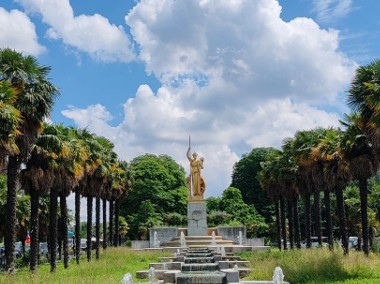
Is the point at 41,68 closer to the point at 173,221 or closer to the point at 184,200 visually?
the point at 173,221

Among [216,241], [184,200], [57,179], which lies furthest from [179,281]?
[184,200]

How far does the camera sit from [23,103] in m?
20.4

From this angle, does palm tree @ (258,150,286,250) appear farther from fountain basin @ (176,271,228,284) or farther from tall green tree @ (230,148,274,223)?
tall green tree @ (230,148,274,223)

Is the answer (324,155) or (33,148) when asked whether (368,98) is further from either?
(33,148)

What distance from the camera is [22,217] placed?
40906 millimetres

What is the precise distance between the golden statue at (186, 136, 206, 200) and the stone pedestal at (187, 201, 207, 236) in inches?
28.5

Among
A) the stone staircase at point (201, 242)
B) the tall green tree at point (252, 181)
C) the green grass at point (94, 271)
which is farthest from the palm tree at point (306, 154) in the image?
the tall green tree at point (252, 181)

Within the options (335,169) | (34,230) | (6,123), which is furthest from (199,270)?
(6,123)

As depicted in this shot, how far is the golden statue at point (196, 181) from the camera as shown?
4534 centimetres

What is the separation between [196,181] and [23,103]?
87.3 ft

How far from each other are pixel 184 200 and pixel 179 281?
175 feet

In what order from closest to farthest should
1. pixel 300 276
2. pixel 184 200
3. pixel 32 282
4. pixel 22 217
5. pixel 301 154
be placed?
pixel 32 282 < pixel 300 276 < pixel 301 154 < pixel 22 217 < pixel 184 200

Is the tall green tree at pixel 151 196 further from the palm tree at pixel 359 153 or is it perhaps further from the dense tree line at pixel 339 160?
the palm tree at pixel 359 153

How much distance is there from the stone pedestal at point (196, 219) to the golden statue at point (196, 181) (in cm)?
72
